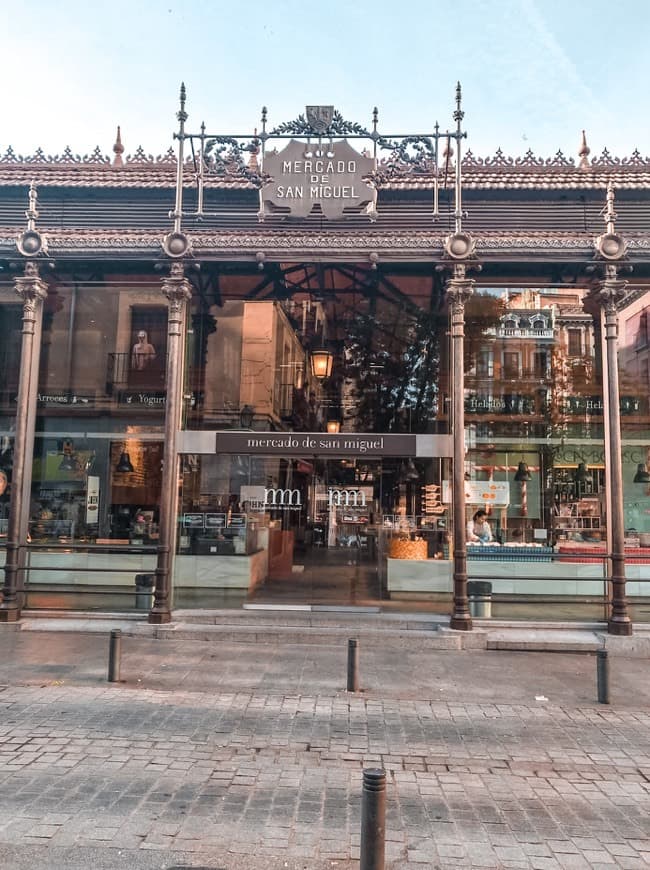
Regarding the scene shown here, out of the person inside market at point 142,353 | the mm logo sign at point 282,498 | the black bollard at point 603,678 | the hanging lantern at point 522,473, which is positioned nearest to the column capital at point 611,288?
the hanging lantern at point 522,473

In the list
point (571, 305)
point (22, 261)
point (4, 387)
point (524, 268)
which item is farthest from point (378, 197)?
point (4, 387)

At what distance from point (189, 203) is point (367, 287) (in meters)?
3.84

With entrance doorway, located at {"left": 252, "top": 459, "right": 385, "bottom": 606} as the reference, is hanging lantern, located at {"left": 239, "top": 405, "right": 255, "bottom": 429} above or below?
above

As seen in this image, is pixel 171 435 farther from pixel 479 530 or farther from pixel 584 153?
pixel 584 153

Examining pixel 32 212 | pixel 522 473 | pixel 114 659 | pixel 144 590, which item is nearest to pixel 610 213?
pixel 522 473

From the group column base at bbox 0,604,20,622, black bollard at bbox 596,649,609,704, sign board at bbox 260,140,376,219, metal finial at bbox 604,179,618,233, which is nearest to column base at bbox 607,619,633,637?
black bollard at bbox 596,649,609,704

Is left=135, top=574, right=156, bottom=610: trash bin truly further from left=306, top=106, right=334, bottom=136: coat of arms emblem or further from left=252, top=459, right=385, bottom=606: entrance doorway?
left=306, top=106, right=334, bottom=136: coat of arms emblem

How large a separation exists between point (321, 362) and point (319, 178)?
354 cm

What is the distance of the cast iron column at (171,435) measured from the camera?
34.6 feet

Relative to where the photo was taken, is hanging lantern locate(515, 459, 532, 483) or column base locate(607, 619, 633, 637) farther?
hanging lantern locate(515, 459, 532, 483)

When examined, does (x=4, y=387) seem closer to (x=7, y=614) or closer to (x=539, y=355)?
(x=7, y=614)

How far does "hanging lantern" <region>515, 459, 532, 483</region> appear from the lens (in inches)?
488

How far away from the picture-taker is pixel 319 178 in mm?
11234

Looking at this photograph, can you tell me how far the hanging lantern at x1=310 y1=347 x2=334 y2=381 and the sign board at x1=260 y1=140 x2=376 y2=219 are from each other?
2788 millimetres
